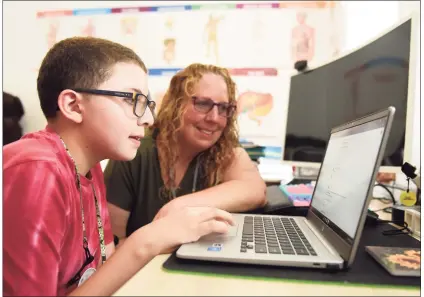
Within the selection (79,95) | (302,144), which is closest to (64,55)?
(79,95)

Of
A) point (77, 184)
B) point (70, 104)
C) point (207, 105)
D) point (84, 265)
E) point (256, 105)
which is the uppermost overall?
point (256, 105)

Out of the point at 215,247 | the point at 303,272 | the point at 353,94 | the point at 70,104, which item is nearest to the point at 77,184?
the point at 70,104

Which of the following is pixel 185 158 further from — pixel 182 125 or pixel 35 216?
pixel 35 216

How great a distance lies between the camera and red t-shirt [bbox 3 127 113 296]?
379mm

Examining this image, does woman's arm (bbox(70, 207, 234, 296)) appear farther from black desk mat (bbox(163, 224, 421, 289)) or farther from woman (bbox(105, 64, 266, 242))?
woman (bbox(105, 64, 266, 242))

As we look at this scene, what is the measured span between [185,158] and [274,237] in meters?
0.48

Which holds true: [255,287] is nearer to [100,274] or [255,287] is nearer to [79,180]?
[100,274]

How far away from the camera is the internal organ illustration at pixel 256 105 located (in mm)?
1712

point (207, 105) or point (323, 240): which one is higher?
point (207, 105)

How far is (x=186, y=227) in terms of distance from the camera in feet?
1.62

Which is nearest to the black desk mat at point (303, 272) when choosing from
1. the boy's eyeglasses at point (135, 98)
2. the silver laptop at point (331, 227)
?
the silver laptop at point (331, 227)

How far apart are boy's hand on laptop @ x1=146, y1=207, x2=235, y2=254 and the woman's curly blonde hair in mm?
391

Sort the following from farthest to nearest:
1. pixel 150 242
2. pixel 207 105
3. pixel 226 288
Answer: pixel 207 105, pixel 150 242, pixel 226 288

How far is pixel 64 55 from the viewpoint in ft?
1.76
